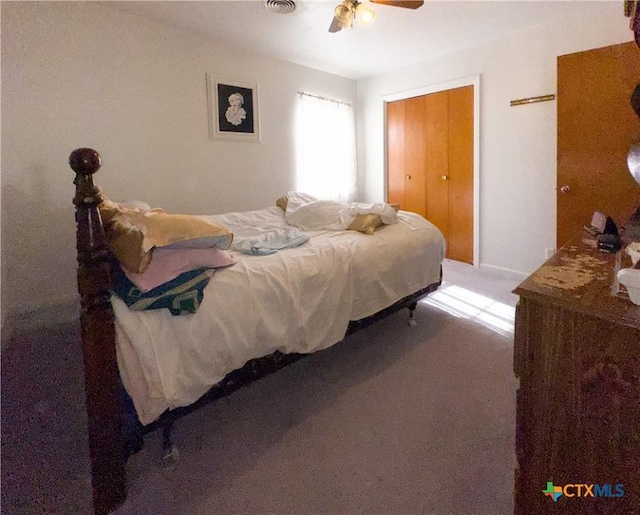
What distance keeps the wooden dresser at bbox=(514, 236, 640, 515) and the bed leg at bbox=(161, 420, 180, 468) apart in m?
1.19

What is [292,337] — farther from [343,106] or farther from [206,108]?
[343,106]

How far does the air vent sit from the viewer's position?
2.64 metres

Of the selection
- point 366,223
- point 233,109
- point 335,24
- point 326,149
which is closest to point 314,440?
point 366,223

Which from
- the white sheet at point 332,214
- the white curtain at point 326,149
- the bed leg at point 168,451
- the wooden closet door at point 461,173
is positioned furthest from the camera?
the white curtain at point 326,149

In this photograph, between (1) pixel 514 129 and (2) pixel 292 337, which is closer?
(2) pixel 292 337

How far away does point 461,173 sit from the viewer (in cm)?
398

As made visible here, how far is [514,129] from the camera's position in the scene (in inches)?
136

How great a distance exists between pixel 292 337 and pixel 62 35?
2.85m

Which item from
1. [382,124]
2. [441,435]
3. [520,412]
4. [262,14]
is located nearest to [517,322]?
[520,412]

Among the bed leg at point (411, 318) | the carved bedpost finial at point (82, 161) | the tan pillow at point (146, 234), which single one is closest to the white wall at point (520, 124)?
the bed leg at point (411, 318)

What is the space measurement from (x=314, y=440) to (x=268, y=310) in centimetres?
59

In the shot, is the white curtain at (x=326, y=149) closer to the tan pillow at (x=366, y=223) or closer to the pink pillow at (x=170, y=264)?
the tan pillow at (x=366, y=223)

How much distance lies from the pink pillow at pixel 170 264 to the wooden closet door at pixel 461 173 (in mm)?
3334

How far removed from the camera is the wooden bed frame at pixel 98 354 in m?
1.05
